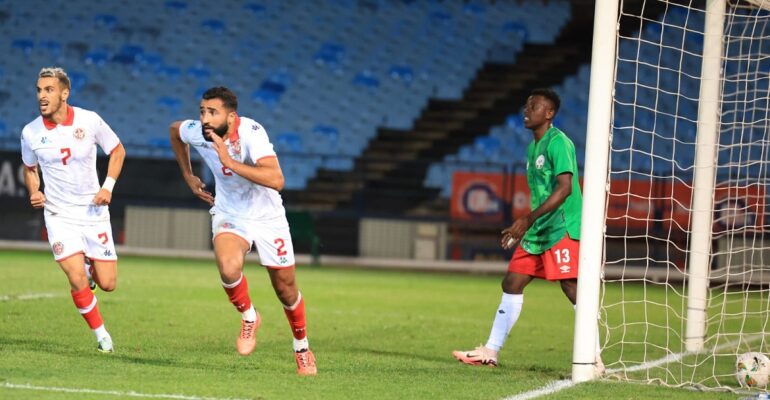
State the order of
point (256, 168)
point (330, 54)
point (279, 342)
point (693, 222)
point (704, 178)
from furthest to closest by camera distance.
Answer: point (330, 54), point (693, 222), point (704, 178), point (279, 342), point (256, 168)

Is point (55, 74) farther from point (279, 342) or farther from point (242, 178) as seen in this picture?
point (279, 342)

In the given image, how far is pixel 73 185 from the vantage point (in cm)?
887

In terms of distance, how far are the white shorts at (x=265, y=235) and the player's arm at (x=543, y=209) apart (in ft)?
5.11

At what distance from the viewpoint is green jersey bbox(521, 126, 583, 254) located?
28.5 ft

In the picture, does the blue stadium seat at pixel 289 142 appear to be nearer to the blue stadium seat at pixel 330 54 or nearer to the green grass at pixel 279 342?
the blue stadium seat at pixel 330 54

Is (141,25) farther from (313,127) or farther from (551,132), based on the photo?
(551,132)

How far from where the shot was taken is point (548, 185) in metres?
8.80

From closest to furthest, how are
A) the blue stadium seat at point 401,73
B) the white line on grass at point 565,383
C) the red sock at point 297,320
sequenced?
1. the white line on grass at point 565,383
2. the red sock at point 297,320
3. the blue stadium seat at point 401,73

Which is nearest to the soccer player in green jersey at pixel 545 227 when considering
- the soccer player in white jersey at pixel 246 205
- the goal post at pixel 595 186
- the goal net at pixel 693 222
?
the goal net at pixel 693 222

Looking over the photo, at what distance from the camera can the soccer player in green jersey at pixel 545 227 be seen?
8.68 meters

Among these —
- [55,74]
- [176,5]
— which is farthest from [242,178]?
[176,5]

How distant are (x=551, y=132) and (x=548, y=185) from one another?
1.31 ft

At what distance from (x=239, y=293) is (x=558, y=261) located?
2.39 m

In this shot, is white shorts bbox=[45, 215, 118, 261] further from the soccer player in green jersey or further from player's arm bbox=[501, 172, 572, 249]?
player's arm bbox=[501, 172, 572, 249]
